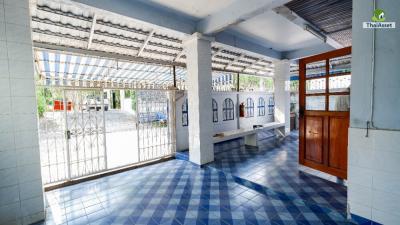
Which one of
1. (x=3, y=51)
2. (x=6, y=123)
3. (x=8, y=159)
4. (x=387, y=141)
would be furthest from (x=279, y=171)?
(x=3, y=51)

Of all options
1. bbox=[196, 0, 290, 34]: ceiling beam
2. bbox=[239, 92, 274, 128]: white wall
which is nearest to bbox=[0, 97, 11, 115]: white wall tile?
bbox=[196, 0, 290, 34]: ceiling beam

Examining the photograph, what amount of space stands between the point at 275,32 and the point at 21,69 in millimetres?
5832

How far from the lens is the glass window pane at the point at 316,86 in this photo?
11.8 feet

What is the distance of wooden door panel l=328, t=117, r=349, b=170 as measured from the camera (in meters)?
3.27

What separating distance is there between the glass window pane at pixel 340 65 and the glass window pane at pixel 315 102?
0.53 m

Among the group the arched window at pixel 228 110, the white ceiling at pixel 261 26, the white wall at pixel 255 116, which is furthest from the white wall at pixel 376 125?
the white wall at pixel 255 116

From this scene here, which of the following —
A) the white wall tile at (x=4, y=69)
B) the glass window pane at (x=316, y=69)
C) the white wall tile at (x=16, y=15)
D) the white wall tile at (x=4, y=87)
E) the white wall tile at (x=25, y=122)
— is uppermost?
the white wall tile at (x=16, y=15)

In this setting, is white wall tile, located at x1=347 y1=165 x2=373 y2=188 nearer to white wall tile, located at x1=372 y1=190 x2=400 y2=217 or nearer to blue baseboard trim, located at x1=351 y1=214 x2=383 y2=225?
white wall tile, located at x1=372 y1=190 x2=400 y2=217

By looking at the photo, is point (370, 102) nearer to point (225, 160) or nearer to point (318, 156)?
point (318, 156)

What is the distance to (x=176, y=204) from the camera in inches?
121

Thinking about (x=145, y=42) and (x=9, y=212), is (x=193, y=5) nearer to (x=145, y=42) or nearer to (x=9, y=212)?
(x=145, y=42)

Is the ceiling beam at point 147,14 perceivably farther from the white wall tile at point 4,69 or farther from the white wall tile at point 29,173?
the white wall tile at point 29,173

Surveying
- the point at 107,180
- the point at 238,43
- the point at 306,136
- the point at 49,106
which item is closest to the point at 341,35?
the point at 238,43

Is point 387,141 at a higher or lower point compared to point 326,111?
lower
